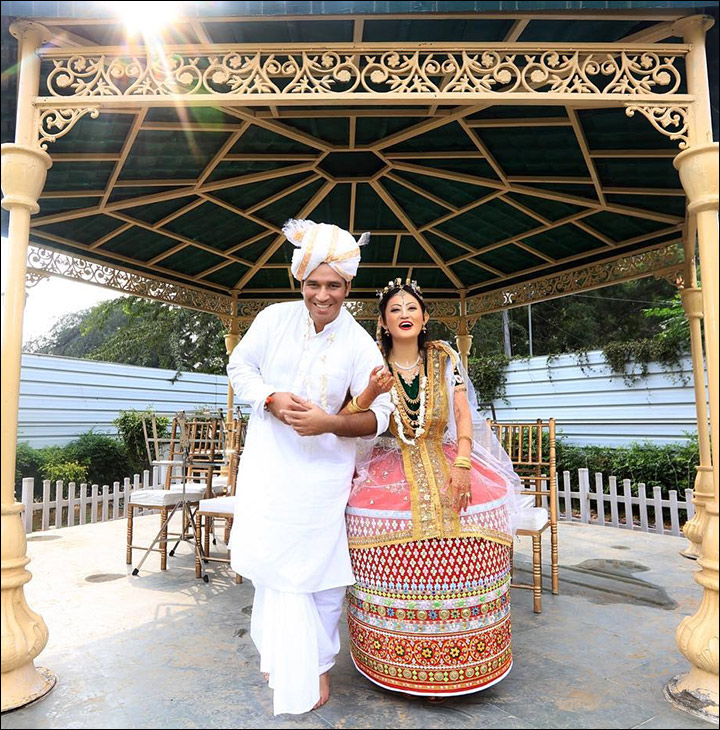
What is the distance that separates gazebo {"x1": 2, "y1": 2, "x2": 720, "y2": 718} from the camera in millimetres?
2682

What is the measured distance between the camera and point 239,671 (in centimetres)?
288

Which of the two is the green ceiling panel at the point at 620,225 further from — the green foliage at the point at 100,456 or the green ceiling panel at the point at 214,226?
the green foliage at the point at 100,456

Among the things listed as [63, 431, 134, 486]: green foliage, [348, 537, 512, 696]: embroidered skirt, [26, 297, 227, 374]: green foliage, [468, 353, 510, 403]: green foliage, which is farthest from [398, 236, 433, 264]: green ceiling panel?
[26, 297, 227, 374]: green foliage

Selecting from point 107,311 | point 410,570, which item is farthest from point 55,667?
point 107,311

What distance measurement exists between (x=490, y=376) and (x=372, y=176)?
8243mm

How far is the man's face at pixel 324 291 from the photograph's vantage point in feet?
8.59

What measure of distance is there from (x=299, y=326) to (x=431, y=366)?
30.2 inches

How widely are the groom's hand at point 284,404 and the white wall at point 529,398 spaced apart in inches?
358

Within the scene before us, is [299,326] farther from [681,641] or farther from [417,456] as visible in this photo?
[681,641]

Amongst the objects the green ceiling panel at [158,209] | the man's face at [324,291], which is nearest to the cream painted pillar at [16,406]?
the man's face at [324,291]

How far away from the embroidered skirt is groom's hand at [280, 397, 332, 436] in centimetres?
64

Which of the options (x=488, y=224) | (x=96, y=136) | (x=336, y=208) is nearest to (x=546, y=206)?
(x=488, y=224)

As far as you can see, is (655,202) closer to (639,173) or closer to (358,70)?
(639,173)

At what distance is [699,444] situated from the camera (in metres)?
5.16
